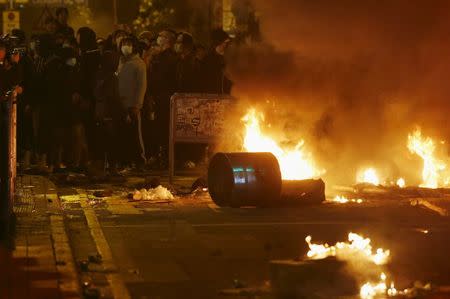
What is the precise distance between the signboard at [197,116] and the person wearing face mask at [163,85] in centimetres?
190

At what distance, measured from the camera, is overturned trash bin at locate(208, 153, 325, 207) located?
41.1 feet

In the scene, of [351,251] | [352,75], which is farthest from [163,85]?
[351,251]

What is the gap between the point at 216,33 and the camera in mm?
18031

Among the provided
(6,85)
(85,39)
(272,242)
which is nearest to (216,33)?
(85,39)

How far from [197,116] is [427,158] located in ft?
10.9

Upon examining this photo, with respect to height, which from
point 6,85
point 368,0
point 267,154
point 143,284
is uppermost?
point 368,0

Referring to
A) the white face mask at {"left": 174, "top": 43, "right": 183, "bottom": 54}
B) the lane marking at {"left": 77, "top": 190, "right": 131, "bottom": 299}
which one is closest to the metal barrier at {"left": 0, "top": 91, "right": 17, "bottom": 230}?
the lane marking at {"left": 77, "top": 190, "right": 131, "bottom": 299}

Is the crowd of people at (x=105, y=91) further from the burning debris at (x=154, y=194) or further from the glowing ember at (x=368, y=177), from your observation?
the burning debris at (x=154, y=194)

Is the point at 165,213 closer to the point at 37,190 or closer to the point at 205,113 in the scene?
the point at 37,190

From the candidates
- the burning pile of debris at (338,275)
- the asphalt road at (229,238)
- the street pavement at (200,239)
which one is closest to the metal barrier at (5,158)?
the street pavement at (200,239)

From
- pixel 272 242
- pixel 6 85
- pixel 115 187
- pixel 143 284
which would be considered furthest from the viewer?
pixel 115 187

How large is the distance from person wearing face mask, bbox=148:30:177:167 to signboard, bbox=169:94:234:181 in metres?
1.90

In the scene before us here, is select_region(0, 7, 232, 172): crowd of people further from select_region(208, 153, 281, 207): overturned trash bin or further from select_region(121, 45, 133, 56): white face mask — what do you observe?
select_region(208, 153, 281, 207): overturned trash bin

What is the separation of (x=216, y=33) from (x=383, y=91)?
11.2ft
